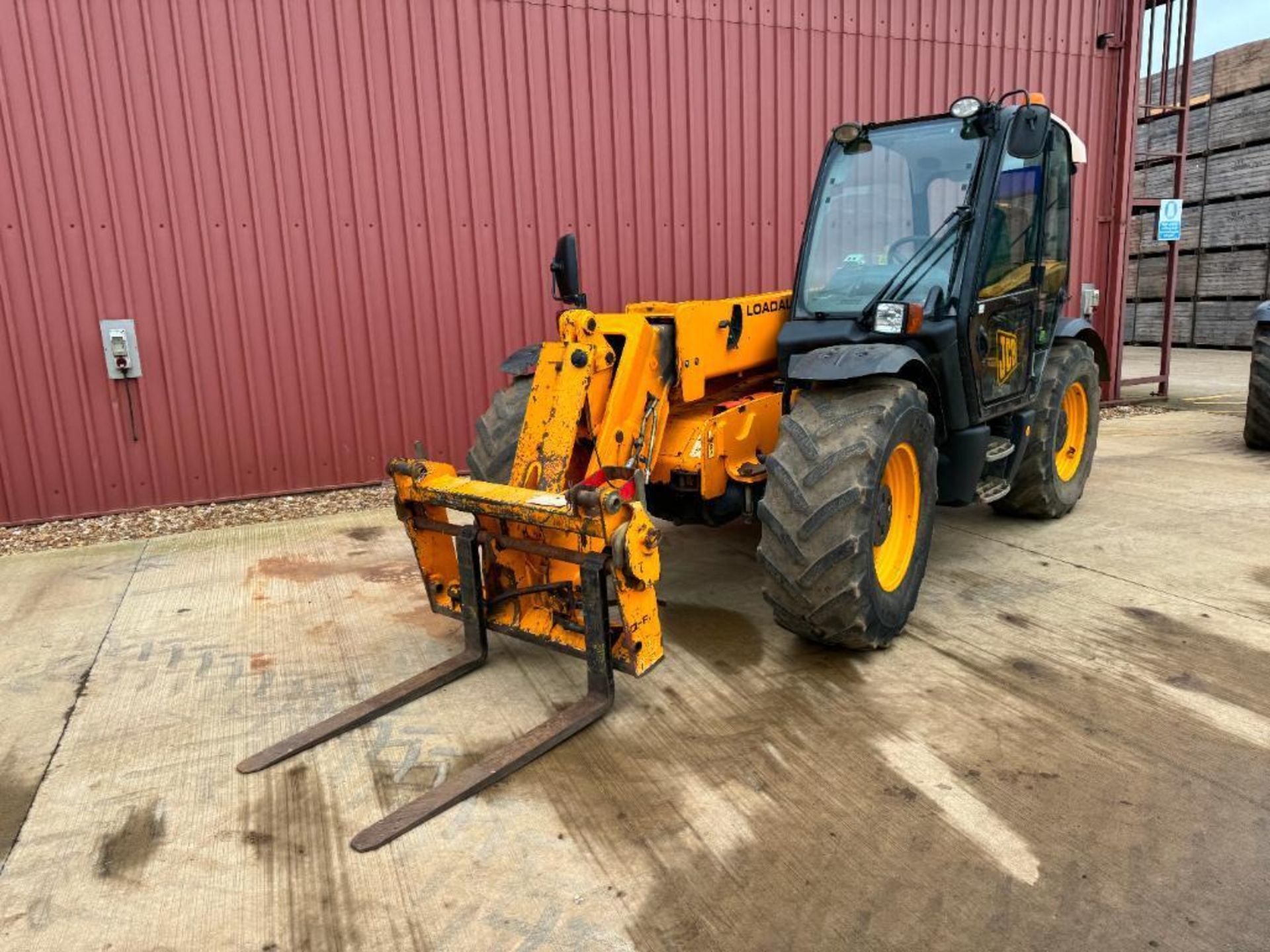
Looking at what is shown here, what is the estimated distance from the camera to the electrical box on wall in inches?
243

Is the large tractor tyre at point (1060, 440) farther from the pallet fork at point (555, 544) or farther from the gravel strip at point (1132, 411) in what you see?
the gravel strip at point (1132, 411)

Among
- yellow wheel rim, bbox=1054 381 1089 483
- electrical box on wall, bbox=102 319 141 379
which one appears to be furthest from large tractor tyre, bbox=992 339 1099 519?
electrical box on wall, bbox=102 319 141 379

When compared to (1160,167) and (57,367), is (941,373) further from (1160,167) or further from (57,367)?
(1160,167)

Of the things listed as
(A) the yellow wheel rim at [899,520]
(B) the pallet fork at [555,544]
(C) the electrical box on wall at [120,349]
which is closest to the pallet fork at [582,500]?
(B) the pallet fork at [555,544]

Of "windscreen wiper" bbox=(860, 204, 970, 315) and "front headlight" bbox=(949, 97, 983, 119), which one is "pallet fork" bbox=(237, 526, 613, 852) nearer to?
"windscreen wiper" bbox=(860, 204, 970, 315)

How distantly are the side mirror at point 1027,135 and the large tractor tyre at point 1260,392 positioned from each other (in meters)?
4.88

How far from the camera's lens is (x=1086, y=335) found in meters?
6.10

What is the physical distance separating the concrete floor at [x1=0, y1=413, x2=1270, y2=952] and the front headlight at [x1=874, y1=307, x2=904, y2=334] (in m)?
1.36

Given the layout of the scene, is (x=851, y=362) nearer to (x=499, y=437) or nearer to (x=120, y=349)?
(x=499, y=437)

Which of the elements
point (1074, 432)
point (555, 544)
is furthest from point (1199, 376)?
point (555, 544)

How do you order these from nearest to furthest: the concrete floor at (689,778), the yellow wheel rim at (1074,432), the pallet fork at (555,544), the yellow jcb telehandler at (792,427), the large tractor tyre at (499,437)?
the concrete floor at (689,778), the pallet fork at (555,544), the yellow jcb telehandler at (792,427), the large tractor tyre at (499,437), the yellow wheel rim at (1074,432)

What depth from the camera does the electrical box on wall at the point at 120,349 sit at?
616 centimetres

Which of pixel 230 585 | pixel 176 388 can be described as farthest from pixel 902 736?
pixel 176 388

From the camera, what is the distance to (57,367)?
613cm
